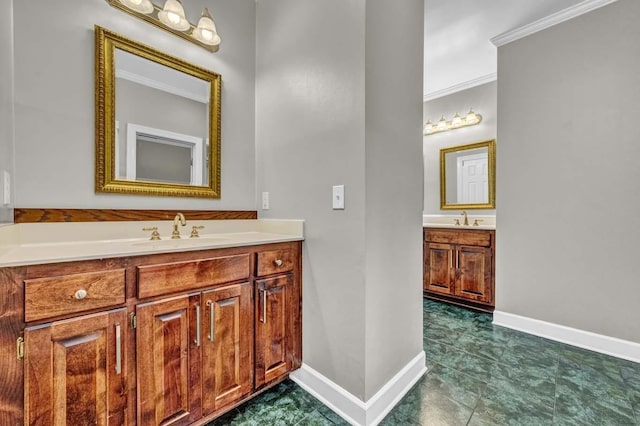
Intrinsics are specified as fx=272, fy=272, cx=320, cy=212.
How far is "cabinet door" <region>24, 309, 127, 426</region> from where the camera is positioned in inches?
33.9

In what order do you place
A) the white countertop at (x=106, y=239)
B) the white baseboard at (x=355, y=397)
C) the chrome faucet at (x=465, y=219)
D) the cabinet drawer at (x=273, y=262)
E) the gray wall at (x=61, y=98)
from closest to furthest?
the white countertop at (x=106, y=239), the gray wall at (x=61, y=98), the white baseboard at (x=355, y=397), the cabinet drawer at (x=273, y=262), the chrome faucet at (x=465, y=219)

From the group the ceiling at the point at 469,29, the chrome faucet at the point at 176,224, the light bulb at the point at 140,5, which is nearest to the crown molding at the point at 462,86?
the ceiling at the point at 469,29

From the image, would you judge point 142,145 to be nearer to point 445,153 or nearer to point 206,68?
point 206,68

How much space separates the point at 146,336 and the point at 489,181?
350 cm

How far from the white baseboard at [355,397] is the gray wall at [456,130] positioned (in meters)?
2.37

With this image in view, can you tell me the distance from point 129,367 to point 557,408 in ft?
6.70

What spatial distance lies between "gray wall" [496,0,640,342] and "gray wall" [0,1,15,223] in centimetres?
328

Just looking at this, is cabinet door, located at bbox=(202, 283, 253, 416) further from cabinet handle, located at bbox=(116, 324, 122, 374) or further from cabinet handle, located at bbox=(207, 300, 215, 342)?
cabinet handle, located at bbox=(116, 324, 122, 374)

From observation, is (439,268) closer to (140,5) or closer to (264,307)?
(264,307)

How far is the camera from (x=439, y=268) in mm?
3012

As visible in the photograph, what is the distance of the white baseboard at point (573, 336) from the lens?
194cm

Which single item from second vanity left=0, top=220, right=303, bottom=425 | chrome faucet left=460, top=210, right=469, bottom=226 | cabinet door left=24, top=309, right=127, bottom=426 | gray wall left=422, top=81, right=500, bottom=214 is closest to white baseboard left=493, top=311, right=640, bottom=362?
chrome faucet left=460, top=210, right=469, bottom=226

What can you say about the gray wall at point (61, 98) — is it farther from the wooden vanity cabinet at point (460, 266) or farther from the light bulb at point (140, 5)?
the wooden vanity cabinet at point (460, 266)

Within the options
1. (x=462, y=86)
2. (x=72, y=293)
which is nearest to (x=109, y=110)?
(x=72, y=293)
